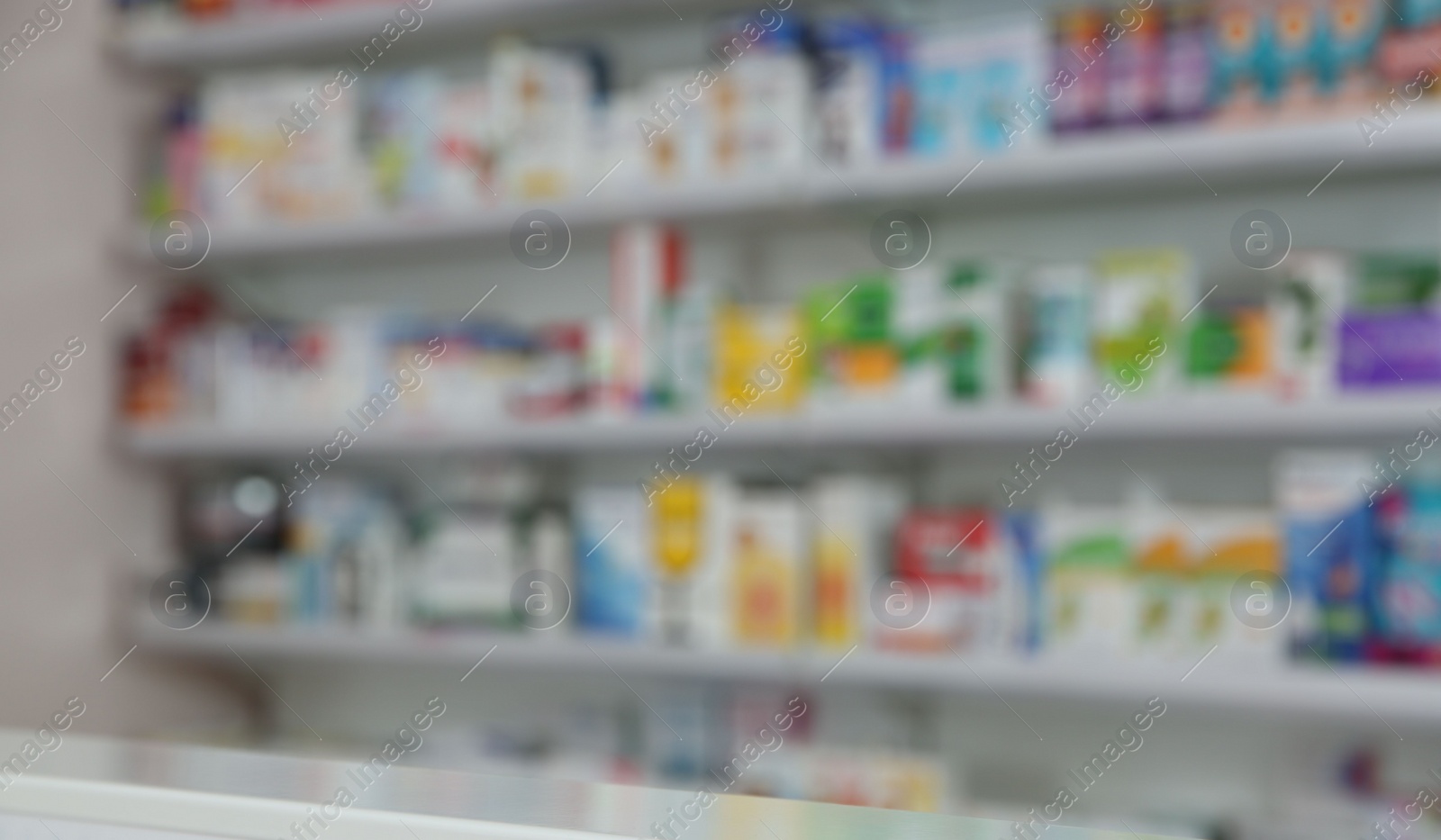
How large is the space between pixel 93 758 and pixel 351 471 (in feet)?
8.11

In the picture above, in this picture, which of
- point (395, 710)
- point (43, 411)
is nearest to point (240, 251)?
point (43, 411)

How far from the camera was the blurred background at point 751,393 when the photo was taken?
2033 mm

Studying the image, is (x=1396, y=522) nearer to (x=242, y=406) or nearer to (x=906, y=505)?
(x=906, y=505)

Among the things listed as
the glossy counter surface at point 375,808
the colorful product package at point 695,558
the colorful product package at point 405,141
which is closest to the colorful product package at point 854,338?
the colorful product package at point 695,558

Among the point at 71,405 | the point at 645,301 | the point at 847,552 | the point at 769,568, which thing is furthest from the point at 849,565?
the point at 71,405

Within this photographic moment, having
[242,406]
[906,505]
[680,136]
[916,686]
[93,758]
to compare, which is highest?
[680,136]

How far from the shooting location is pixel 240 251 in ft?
9.78

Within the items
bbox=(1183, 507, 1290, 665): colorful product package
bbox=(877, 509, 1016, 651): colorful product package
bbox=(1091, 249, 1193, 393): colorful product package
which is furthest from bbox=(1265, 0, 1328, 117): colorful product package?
bbox=(877, 509, 1016, 651): colorful product package

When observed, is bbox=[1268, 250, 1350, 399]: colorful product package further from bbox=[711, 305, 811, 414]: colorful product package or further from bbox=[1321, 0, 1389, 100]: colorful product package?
bbox=[711, 305, 811, 414]: colorful product package

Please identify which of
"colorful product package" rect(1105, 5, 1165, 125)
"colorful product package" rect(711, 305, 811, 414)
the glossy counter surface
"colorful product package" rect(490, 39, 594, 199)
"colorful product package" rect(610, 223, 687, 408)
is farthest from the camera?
"colorful product package" rect(490, 39, 594, 199)

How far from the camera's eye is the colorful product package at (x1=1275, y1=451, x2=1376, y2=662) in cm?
194

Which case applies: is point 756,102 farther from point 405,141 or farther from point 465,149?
point 405,141

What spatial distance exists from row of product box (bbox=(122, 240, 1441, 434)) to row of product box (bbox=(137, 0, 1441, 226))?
219 millimetres

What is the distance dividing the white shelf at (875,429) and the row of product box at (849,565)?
0.25 ft
